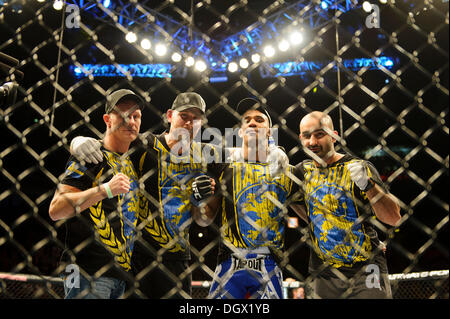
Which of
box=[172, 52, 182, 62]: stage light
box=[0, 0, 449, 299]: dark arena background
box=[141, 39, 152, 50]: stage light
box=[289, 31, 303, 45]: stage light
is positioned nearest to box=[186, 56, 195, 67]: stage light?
box=[0, 0, 449, 299]: dark arena background

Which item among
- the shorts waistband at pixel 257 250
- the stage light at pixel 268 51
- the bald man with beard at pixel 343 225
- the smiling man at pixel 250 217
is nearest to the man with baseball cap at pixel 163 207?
the smiling man at pixel 250 217

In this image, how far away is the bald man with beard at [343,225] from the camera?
1565mm

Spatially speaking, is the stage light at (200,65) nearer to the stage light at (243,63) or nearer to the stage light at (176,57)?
the stage light at (176,57)

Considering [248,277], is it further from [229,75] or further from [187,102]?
[229,75]

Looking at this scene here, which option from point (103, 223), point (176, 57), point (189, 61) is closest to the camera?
point (103, 223)

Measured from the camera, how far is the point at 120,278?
57.4 inches

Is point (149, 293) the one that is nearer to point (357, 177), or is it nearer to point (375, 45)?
point (357, 177)

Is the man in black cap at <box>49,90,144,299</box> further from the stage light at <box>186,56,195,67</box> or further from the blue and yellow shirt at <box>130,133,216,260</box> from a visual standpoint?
the stage light at <box>186,56,195,67</box>

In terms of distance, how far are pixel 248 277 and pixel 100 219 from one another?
0.68 metres

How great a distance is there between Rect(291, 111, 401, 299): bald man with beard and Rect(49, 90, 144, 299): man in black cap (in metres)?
0.79

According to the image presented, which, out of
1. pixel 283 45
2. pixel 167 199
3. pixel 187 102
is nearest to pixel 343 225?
pixel 167 199

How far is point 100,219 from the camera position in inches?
58.7
